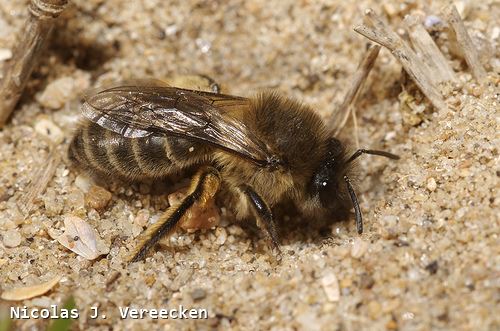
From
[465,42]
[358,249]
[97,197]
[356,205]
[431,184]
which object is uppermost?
[465,42]

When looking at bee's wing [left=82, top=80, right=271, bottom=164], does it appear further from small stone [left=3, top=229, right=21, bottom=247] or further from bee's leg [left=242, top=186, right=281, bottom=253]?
small stone [left=3, top=229, right=21, bottom=247]

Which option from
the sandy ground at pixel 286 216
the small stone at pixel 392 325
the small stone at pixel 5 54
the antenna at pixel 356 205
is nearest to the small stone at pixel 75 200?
the sandy ground at pixel 286 216

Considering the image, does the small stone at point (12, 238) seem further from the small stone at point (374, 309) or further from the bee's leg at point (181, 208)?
the small stone at point (374, 309)

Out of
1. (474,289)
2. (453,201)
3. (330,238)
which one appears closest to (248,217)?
(330,238)

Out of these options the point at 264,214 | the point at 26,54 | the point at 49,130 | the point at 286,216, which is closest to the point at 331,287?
the point at 264,214

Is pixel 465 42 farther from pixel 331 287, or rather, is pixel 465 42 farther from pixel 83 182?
pixel 83 182

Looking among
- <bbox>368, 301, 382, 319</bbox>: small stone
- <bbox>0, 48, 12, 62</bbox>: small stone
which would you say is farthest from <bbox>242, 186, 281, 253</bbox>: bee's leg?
<bbox>0, 48, 12, 62</bbox>: small stone
